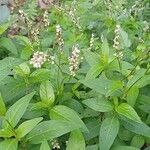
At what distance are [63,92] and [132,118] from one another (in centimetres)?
52

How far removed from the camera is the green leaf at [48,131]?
6.02 ft

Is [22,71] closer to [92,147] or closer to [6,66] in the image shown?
→ [6,66]

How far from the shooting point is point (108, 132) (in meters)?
1.96

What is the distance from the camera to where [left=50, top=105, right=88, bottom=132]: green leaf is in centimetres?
191

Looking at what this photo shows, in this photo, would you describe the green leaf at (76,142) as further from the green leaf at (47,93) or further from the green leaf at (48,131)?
the green leaf at (47,93)

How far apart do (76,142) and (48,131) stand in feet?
0.49

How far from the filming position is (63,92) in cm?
229

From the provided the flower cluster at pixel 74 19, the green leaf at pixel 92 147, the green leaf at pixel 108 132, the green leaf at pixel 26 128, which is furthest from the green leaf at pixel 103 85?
the flower cluster at pixel 74 19

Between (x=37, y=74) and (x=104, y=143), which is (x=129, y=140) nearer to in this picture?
(x=104, y=143)

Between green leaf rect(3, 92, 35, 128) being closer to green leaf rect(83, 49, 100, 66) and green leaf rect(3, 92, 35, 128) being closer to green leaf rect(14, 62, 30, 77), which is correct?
green leaf rect(14, 62, 30, 77)

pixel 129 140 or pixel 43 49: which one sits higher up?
pixel 43 49

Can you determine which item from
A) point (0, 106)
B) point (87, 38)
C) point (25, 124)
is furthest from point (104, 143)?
point (87, 38)

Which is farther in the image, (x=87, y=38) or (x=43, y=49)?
(x=87, y=38)

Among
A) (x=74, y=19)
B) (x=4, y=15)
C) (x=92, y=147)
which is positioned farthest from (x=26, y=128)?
(x=74, y=19)
